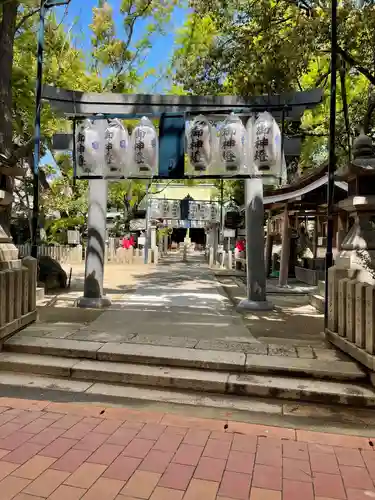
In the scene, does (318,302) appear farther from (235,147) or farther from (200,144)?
(200,144)

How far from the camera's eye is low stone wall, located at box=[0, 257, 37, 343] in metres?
5.62

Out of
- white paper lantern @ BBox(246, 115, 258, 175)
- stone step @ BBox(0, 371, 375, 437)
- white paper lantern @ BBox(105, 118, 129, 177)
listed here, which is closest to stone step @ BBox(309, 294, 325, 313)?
white paper lantern @ BBox(246, 115, 258, 175)

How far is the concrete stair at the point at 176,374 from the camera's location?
14.7 feet

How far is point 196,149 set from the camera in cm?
745

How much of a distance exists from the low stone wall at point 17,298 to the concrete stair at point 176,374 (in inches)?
16.3

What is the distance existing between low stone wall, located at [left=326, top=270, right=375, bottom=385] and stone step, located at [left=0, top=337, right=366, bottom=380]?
9.0 inches

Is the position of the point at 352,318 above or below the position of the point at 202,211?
below

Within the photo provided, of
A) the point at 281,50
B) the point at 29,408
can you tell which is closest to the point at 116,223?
the point at 281,50

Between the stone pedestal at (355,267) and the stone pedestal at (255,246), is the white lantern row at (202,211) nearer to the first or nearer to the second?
the stone pedestal at (255,246)

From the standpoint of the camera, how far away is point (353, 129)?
48.6 ft

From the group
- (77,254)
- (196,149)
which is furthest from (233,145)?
(77,254)

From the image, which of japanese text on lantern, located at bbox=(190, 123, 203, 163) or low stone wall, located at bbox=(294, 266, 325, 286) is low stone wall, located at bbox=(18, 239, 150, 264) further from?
japanese text on lantern, located at bbox=(190, 123, 203, 163)

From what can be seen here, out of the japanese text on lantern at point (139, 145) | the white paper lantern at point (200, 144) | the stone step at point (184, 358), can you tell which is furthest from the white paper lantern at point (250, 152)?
the stone step at point (184, 358)

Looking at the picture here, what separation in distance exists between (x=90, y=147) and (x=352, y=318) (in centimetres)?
542
